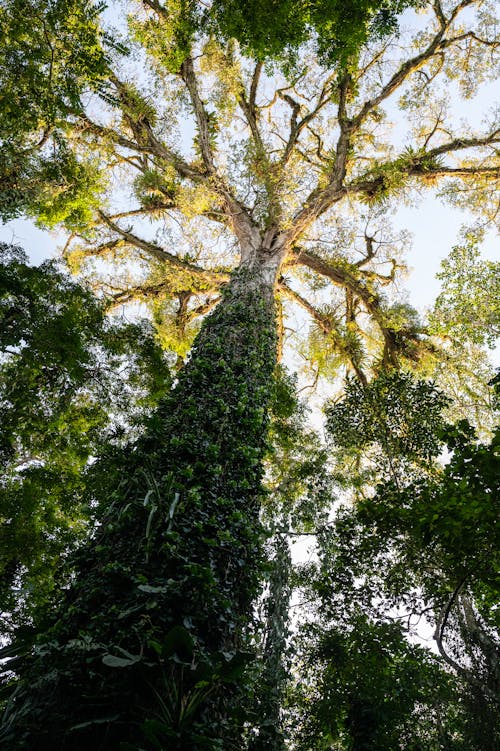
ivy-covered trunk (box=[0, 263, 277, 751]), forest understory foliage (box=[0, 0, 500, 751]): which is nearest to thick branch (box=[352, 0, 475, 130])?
forest understory foliage (box=[0, 0, 500, 751])

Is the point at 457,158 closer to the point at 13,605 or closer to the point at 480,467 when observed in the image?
Answer: the point at 480,467

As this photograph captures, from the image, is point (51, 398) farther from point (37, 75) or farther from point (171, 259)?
point (37, 75)

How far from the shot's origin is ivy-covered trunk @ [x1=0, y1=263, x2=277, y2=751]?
1.72 metres

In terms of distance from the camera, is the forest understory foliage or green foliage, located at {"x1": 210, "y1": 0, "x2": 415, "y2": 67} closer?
the forest understory foliage

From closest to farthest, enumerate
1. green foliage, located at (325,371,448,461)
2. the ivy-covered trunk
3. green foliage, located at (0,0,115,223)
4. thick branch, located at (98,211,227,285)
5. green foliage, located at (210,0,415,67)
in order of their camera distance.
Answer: the ivy-covered trunk → green foliage, located at (0,0,115,223) → green foliage, located at (210,0,415,67) → green foliage, located at (325,371,448,461) → thick branch, located at (98,211,227,285)

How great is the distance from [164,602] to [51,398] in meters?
5.90

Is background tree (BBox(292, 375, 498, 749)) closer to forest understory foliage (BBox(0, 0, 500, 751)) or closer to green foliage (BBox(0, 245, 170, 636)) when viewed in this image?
forest understory foliage (BBox(0, 0, 500, 751))

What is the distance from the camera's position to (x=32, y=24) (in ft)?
19.5

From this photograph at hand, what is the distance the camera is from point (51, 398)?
7262 mm

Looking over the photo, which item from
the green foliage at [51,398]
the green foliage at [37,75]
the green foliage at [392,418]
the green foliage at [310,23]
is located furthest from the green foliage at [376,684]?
the green foliage at [310,23]

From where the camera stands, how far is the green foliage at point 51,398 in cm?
636

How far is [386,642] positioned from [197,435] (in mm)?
3670

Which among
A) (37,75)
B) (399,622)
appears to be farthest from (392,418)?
(37,75)

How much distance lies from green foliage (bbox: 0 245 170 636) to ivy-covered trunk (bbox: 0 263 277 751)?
10.4ft
